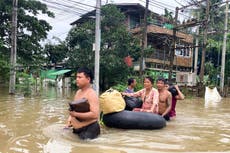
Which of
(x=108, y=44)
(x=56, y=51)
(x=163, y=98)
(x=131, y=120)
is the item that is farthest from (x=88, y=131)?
(x=56, y=51)

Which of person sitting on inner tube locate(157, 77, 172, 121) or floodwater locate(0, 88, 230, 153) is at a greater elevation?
person sitting on inner tube locate(157, 77, 172, 121)

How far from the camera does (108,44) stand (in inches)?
1101

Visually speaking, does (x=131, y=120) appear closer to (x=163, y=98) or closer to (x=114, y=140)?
(x=114, y=140)

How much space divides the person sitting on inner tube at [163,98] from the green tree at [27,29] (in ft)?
57.9

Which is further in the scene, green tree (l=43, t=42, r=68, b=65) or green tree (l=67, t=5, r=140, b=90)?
green tree (l=43, t=42, r=68, b=65)

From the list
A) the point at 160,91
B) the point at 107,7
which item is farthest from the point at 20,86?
the point at 160,91

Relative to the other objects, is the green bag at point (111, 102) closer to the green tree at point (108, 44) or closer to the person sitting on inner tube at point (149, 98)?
the person sitting on inner tube at point (149, 98)

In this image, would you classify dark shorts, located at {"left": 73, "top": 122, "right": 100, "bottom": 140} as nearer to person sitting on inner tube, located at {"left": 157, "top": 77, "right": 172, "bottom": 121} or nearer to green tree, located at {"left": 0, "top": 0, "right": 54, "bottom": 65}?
person sitting on inner tube, located at {"left": 157, "top": 77, "right": 172, "bottom": 121}

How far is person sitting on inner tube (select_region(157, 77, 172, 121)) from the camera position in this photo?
9.19 meters

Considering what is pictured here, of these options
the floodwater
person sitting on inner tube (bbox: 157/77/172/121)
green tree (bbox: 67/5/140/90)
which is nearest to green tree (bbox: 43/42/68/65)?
green tree (bbox: 67/5/140/90)

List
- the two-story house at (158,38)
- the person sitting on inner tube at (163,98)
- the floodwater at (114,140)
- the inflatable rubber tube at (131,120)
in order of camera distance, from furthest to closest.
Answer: the two-story house at (158,38), the person sitting on inner tube at (163,98), the inflatable rubber tube at (131,120), the floodwater at (114,140)

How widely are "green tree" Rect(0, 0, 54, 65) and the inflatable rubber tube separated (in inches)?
720

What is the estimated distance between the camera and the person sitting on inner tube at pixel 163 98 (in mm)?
9189

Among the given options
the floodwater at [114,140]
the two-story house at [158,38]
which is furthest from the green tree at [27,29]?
the floodwater at [114,140]
